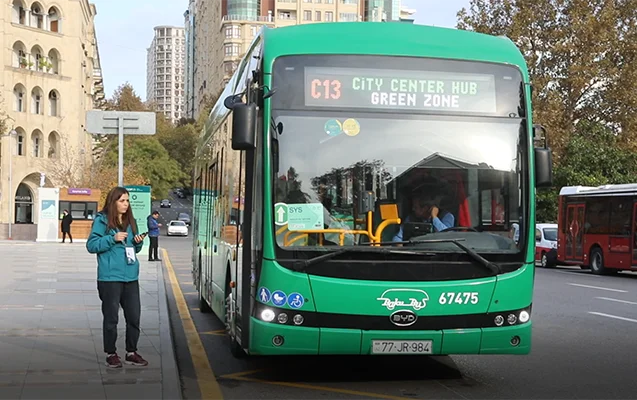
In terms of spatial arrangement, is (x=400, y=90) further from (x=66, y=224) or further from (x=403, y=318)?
(x=66, y=224)

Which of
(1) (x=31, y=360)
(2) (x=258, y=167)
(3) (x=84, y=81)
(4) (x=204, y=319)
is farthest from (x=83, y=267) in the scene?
(3) (x=84, y=81)

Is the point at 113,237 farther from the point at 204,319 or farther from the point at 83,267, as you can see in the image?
the point at 83,267

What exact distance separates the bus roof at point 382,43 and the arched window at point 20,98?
60671 millimetres

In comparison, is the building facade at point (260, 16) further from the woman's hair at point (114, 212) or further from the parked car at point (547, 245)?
the woman's hair at point (114, 212)

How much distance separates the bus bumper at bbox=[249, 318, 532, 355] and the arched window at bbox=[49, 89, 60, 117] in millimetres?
63807

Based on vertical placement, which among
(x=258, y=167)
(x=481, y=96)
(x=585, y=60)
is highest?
(x=585, y=60)

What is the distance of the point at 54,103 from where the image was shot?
69.1m

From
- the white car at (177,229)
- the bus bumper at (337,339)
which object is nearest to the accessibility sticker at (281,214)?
the bus bumper at (337,339)

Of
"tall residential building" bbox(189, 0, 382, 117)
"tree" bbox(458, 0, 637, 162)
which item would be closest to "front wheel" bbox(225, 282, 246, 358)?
"tree" bbox(458, 0, 637, 162)

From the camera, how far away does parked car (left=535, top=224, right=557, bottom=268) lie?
116 feet

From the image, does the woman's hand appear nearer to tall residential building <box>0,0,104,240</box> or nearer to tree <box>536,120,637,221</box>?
tree <box>536,120,637,221</box>

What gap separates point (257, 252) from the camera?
26.9ft

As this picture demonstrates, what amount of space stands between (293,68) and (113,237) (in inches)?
88.7

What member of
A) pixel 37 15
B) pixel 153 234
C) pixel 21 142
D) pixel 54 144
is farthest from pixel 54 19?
pixel 153 234
